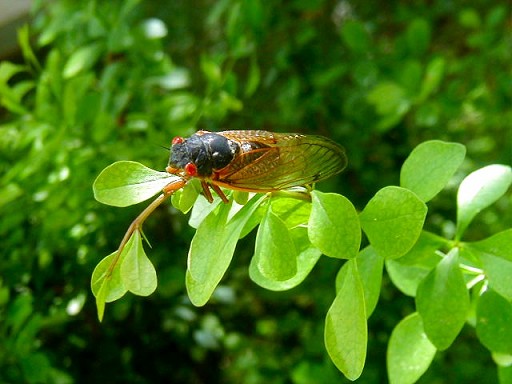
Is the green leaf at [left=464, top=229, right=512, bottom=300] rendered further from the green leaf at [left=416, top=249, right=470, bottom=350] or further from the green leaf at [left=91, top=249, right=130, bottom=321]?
the green leaf at [left=91, top=249, right=130, bottom=321]

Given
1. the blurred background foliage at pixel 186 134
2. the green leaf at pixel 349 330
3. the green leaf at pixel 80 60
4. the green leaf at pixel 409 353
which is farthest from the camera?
the green leaf at pixel 80 60

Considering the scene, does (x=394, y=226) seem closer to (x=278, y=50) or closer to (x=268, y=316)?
(x=268, y=316)

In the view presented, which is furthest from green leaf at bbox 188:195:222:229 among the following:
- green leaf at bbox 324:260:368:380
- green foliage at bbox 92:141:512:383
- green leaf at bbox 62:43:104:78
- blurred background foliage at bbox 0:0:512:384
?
green leaf at bbox 62:43:104:78

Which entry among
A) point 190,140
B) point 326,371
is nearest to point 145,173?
point 190,140

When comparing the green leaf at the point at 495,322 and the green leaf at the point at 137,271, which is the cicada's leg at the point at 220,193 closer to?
the green leaf at the point at 137,271

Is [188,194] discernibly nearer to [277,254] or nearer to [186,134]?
[277,254]

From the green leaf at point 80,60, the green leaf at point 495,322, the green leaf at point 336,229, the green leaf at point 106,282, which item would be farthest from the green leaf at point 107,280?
the green leaf at point 80,60

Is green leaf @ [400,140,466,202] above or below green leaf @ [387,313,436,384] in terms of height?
above
